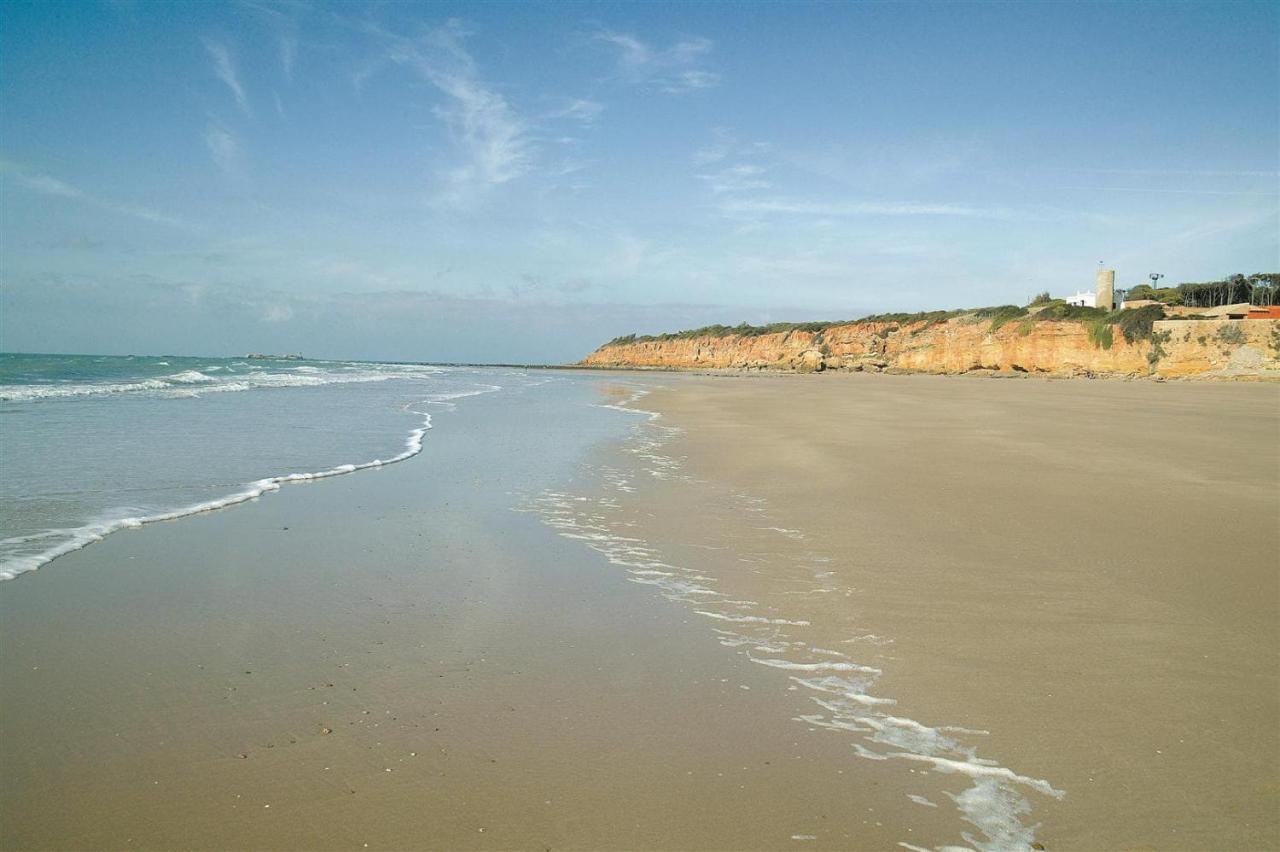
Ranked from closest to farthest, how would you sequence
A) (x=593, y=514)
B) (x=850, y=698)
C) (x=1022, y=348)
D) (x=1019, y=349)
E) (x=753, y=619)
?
(x=850, y=698) < (x=753, y=619) < (x=593, y=514) < (x=1022, y=348) < (x=1019, y=349)

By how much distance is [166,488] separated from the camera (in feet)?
26.3

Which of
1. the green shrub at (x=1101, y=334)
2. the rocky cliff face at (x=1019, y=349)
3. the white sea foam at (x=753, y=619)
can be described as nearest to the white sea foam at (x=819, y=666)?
the white sea foam at (x=753, y=619)

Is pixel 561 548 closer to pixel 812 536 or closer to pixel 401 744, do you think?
pixel 812 536

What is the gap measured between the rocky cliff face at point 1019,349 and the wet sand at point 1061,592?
980 inches

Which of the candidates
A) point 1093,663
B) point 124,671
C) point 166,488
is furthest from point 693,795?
point 166,488

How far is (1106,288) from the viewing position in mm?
53000

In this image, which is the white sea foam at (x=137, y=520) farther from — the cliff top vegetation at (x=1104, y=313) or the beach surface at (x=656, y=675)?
the cliff top vegetation at (x=1104, y=313)

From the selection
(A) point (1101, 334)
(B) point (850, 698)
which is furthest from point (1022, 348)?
(B) point (850, 698)

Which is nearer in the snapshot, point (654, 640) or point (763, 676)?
point (763, 676)

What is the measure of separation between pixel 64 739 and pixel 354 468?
22.7 ft

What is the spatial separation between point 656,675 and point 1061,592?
2.92m

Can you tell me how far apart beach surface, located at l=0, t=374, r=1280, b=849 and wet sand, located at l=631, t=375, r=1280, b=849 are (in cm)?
2

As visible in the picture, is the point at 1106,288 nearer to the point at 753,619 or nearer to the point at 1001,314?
the point at 1001,314

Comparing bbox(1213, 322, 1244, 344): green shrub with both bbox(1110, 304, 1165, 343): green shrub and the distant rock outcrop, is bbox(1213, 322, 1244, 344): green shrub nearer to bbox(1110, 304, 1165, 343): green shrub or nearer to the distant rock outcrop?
the distant rock outcrop
